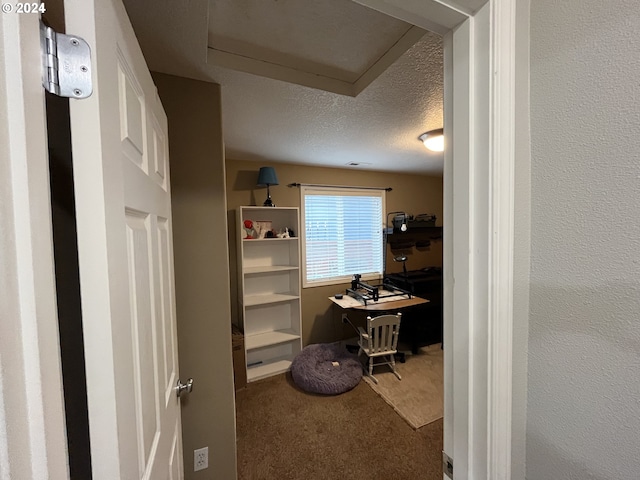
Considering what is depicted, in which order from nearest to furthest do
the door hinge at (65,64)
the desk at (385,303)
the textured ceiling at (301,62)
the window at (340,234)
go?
the door hinge at (65,64) < the textured ceiling at (301,62) < the desk at (385,303) < the window at (340,234)

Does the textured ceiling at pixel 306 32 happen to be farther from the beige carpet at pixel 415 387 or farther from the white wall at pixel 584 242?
the beige carpet at pixel 415 387

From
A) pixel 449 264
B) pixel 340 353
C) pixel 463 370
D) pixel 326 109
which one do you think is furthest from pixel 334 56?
pixel 340 353

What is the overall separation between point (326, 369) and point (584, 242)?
8.79ft

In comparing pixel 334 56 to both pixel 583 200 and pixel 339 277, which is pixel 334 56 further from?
pixel 339 277

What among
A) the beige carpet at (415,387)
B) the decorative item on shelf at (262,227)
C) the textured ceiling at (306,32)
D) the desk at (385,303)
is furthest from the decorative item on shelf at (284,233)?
the textured ceiling at (306,32)

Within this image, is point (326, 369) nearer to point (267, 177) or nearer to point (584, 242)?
point (267, 177)

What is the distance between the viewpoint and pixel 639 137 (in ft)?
1.35

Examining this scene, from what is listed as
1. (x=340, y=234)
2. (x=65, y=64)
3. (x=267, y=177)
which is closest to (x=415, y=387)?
(x=340, y=234)

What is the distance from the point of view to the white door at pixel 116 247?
0.39 meters

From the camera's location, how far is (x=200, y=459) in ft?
4.54

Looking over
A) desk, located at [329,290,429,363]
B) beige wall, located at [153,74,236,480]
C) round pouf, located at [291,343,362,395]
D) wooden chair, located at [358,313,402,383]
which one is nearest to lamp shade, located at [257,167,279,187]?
beige wall, located at [153,74,236,480]

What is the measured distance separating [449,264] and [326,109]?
145cm

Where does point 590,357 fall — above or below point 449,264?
below

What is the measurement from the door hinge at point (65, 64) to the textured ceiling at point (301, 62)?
76 cm
